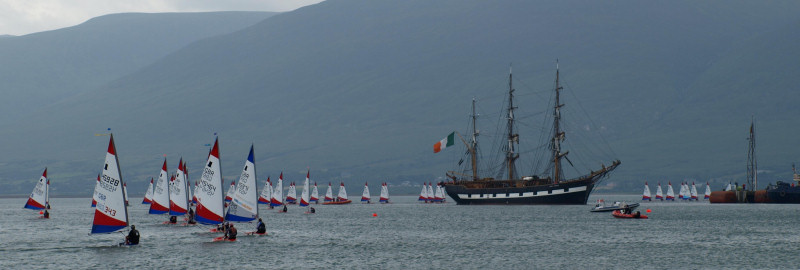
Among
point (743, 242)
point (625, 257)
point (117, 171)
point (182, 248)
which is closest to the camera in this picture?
point (117, 171)

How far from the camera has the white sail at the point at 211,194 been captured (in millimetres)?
90312

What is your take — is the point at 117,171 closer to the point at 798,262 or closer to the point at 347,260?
the point at 347,260

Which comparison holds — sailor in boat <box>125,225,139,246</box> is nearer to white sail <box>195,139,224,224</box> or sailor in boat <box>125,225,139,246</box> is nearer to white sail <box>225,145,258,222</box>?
white sail <box>195,139,224,224</box>

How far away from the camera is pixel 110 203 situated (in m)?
83.3

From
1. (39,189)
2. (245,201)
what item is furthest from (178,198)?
(39,189)

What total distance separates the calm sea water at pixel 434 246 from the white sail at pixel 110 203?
2.86m

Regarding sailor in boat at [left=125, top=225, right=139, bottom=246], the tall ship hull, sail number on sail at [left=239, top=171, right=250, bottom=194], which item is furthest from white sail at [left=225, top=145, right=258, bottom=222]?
the tall ship hull

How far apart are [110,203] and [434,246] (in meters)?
32.8

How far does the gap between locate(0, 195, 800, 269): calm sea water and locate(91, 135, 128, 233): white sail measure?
2.86 meters

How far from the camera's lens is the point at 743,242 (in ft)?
346

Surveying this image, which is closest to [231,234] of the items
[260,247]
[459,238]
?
[260,247]

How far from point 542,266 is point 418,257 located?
40.8 ft

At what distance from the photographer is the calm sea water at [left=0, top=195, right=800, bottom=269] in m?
83.9

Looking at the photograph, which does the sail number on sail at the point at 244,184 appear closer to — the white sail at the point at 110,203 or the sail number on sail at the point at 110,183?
the white sail at the point at 110,203
